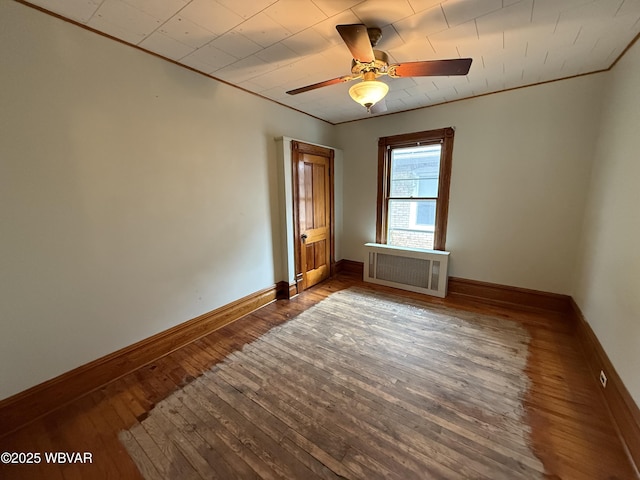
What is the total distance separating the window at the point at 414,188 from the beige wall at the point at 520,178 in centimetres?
12

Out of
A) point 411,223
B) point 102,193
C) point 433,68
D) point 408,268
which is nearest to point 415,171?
point 411,223

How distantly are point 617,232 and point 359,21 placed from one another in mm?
2468

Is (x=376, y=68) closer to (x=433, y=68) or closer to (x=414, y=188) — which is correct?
(x=433, y=68)

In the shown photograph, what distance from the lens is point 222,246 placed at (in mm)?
2818

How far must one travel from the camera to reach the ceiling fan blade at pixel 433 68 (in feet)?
5.35

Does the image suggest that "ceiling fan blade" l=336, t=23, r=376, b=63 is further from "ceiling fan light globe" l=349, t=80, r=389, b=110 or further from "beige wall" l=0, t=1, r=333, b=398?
"beige wall" l=0, t=1, r=333, b=398

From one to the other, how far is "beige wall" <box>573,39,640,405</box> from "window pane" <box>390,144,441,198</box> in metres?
1.57

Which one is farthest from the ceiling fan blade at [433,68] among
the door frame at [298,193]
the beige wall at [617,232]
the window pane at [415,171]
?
the window pane at [415,171]

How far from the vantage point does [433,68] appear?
5.76 ft

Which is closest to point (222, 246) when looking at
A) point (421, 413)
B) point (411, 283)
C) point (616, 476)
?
point (421, 413)

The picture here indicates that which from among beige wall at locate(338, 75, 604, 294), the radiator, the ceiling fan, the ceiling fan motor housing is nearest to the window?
beige wall at locate(338, 75, 604, 294)

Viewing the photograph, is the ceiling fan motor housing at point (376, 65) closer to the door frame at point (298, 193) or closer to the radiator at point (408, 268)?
the door frame at point (298, 193)

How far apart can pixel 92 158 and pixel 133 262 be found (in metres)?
0.84

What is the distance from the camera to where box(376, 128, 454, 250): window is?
3.49m
